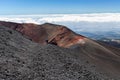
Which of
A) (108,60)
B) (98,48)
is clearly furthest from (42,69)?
(98,48)

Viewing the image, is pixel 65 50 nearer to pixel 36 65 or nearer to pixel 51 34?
pixel 36 65

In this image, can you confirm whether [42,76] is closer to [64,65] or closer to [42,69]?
[42,69]

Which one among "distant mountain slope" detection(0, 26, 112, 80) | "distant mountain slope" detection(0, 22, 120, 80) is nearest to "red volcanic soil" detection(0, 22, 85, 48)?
"distant mountain slope" detection(0, 22, 120, 80)

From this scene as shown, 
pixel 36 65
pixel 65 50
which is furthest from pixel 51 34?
pixel 36 65

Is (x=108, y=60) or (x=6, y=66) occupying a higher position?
(x=6, y=66)

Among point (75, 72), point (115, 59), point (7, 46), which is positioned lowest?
point (115, 59)

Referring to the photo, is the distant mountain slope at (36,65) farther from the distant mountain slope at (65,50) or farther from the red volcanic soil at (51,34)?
the red volcanic soil at (51,34)

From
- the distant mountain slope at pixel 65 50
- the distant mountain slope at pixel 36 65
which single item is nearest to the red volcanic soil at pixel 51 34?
the distant mountain slope at pixel 65 50

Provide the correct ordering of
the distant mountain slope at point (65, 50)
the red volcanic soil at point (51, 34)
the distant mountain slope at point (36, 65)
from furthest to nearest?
1. the red volcanic soil at point (51, 34)
2. the distant mountain slope at point (65, 50)
3. the distant mountain slope at point (36, 65)

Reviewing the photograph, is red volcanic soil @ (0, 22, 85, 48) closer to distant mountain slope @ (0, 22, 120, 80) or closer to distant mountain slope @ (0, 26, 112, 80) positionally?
distant mountain slope @ (0, 22, 120, 80)
